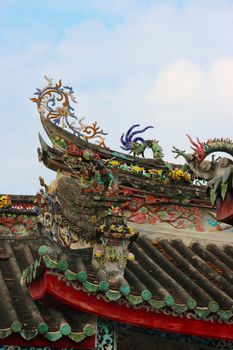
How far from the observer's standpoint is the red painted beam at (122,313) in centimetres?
794

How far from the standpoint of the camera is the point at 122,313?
8.23 meters

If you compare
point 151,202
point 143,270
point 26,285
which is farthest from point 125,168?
point 26,285

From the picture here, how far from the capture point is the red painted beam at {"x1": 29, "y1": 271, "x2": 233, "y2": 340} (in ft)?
26.1

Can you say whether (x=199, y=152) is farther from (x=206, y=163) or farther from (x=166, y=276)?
(x=166, y=276)

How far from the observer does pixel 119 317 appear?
820 centimetres

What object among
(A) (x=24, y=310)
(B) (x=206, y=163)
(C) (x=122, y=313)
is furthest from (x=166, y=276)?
(B) (x=206, y=163)

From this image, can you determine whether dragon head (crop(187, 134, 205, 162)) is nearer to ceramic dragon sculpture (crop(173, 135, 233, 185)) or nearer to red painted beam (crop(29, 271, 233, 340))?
ceramic dragon sculpture (crop(173, 135, 233, 185))

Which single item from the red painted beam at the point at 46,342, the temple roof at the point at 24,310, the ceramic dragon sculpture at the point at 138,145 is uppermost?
the ceramic dragon sculpture at the point at 138,145

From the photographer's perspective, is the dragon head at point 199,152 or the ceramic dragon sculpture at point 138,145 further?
the ceramic dragon sculpture at point 138,145

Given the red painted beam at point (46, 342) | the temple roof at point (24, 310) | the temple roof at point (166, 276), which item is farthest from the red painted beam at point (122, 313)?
the red painted beam at point (46, 342)

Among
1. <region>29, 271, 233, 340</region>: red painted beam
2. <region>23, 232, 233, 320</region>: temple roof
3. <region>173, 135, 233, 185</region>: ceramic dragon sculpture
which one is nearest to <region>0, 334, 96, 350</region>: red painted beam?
<region>29, 271, 233, 340</region>: red painted beam

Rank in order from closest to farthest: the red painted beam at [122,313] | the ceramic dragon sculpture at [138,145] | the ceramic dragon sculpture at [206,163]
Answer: the ceramic dragon sculpture at [206,163]
the red painted beam at [122,313]
the ceramic dragon sculpture at [138,145]

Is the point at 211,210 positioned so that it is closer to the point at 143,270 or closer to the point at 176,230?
the point at 176,230

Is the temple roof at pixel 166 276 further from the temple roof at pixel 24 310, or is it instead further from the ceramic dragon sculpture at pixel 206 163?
the ceramic dragon sculpture at pixel 206 163
